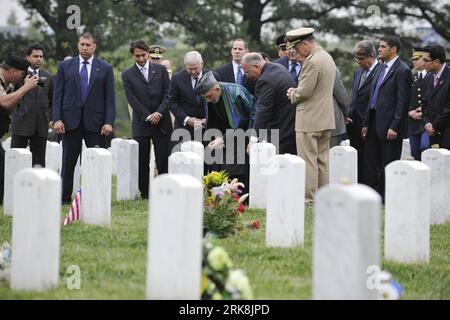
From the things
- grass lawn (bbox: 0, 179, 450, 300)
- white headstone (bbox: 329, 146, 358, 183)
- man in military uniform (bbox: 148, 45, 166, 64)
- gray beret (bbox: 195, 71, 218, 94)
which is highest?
man in military uniform (bbox: 148, 45, 166, 64)

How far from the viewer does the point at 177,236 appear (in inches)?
266

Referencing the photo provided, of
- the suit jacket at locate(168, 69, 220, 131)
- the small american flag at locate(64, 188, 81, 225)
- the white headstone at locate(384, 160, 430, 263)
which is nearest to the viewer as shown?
the white headstone at locate(384, 160, 430, 263)

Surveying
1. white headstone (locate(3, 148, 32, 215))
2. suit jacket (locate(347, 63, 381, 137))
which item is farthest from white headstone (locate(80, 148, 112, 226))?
suit jacket (locate(347, 63, 381, 137))

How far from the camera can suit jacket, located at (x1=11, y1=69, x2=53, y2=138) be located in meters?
14.4

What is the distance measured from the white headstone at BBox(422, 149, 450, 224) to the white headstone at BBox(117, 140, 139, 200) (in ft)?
15.8

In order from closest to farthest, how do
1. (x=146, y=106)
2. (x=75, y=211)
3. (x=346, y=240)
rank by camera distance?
1. (x=346, y=240)
2. (x=75, y=211)
3. (x=146, y=106)

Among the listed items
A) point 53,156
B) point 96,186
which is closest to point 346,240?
point 96,186

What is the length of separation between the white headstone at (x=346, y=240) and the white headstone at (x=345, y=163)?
7745 mm

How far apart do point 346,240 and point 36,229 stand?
2639 millimetres

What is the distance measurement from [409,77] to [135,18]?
15380 mm

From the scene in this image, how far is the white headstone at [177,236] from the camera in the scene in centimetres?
675

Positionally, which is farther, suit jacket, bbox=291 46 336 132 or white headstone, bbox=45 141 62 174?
white headstone, bbox=45 141 62 174

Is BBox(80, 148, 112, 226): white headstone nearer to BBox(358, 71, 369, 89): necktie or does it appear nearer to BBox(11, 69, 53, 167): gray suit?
BBox(11, 69, 53, 167): gray suit

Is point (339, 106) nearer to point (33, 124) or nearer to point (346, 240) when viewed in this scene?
point (33, 124)
